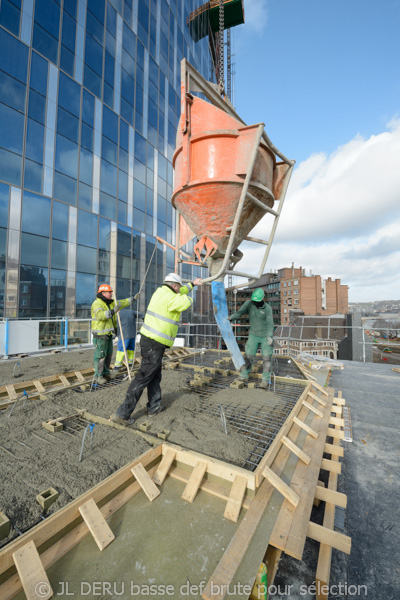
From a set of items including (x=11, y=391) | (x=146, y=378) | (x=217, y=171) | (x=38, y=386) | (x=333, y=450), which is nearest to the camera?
(x=333, y=450)

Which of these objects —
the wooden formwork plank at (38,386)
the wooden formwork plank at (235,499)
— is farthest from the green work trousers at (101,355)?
the wooden formwork plank at (235,499)

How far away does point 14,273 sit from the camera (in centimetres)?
1214

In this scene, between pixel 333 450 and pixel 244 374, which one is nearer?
pixel 333 450

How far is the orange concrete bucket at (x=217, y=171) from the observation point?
159 inches

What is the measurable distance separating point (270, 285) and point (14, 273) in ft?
215

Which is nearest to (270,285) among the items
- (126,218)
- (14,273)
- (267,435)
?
(126,218)

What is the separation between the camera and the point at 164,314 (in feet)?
11.6

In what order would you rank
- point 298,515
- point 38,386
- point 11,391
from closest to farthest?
point 298,515
point 11,391
point 38,386

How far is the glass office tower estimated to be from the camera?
12.2 meters

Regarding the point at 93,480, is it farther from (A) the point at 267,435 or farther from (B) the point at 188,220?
(B) the point at 188,220

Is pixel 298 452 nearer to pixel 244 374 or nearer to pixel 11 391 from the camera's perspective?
pixel 244 374

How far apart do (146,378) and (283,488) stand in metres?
1.92

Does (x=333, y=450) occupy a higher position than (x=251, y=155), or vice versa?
(x=251, y=155)

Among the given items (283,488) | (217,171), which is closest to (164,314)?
(283,488)
